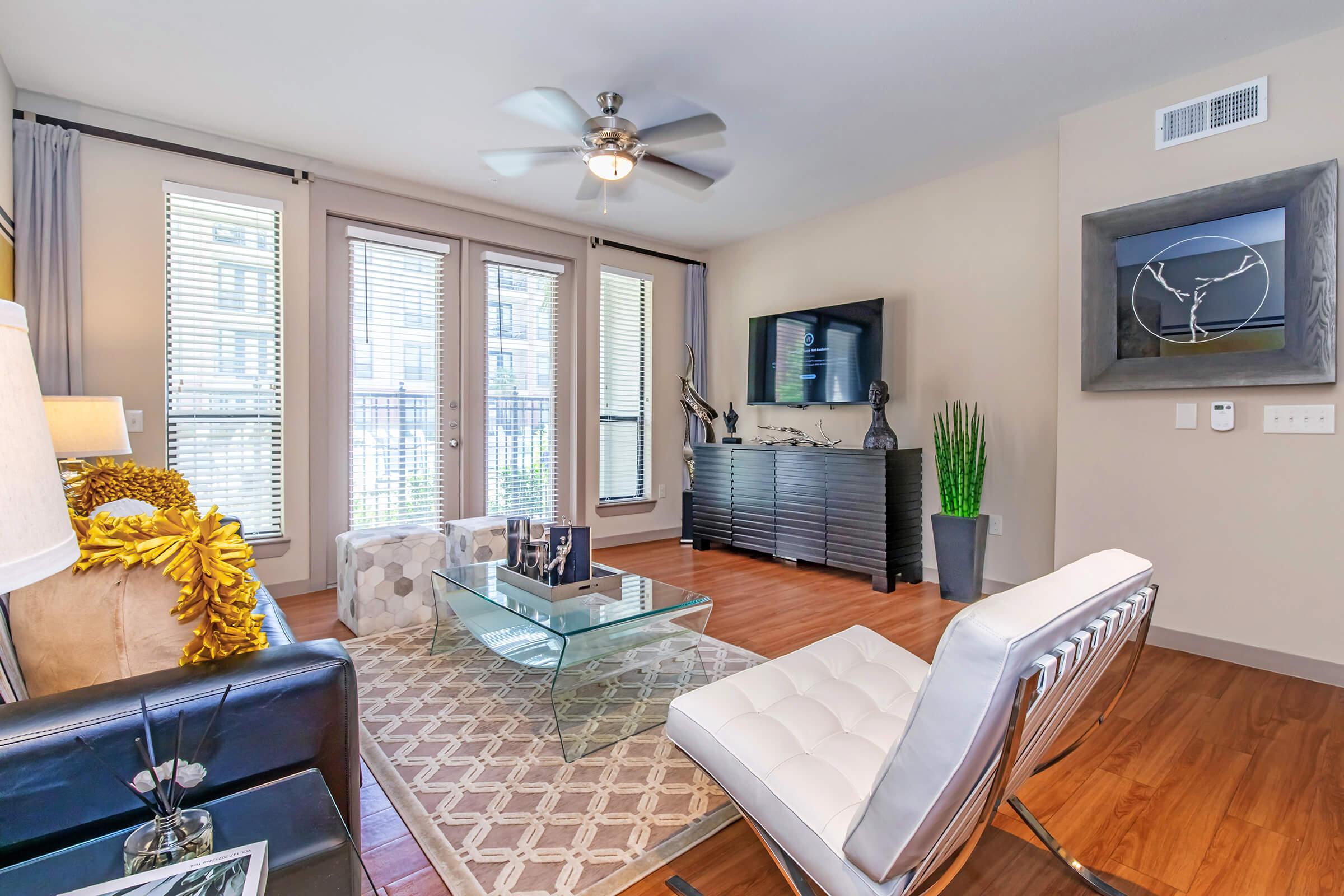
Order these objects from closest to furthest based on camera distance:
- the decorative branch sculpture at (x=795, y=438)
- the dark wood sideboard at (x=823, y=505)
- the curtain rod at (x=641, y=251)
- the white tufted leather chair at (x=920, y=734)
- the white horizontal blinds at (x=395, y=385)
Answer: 1. the white tufted leather chair at (x=920, y=734)
2. the dark wood sideboard at (x=823, y=505)
3. the white horizontal blinds at (x=395, y=385)
4. the decorative branch sculpture at (x=795, y=438)
5. the curtain rod at (x=641, y=251)

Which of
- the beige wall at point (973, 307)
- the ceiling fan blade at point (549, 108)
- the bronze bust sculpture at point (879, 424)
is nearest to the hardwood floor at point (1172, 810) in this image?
the beige wall at point (973, 307)

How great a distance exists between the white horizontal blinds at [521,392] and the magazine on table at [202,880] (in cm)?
390

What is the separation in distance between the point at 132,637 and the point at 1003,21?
330cm

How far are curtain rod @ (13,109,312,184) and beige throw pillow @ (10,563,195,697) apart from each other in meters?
3.22

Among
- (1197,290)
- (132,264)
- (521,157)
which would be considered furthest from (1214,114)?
(132,264)

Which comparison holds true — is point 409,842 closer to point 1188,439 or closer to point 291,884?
point 291,884

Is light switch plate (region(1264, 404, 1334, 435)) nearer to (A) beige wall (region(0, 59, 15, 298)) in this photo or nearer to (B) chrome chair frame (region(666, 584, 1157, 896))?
(B) chrome chair frame (region(666, 584, 1157, 896))

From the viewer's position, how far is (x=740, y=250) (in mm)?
5512

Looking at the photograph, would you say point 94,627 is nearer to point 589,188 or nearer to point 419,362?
point 589,188

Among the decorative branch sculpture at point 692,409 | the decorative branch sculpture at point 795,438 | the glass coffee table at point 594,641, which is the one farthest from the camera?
the decorative branch sculpture at point 692,409

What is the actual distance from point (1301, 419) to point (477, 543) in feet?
12.5

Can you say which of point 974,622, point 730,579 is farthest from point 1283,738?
point 730,579

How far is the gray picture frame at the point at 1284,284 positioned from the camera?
2.46 m

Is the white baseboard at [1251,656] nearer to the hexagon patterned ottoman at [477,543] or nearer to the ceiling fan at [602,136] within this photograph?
the ceiling fan at [602,136]
